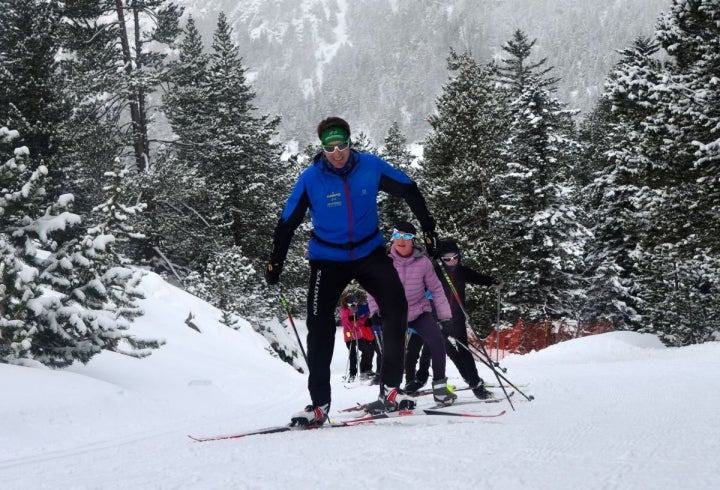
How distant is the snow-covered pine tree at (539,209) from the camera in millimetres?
25672

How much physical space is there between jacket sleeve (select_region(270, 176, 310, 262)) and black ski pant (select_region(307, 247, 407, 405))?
30cm

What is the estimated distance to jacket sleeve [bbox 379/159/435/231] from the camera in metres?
4.87

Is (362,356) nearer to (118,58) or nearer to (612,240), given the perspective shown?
(118,58)

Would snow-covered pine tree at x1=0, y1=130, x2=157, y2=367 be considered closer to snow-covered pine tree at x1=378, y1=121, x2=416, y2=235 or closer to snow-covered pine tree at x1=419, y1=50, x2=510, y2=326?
snow-covered pine tree at x1=419, y1=50, x2=510, y2=326

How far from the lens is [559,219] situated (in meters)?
25.7

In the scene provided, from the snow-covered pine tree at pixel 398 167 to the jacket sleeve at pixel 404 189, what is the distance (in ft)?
79.8

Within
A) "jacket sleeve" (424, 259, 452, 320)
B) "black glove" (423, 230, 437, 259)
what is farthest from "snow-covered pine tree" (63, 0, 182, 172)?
"black glove" (423, 230, 437, 259)

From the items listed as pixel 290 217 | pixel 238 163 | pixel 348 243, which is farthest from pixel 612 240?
pixel 290 217

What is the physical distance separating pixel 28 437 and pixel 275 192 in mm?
26880

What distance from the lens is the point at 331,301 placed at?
4.80 m

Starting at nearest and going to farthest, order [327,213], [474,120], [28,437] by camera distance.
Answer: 1. [327,213]
2. [28,437]
3. [474,120]

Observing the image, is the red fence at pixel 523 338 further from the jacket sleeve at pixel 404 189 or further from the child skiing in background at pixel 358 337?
the jacket sleeve at pixel 404 189

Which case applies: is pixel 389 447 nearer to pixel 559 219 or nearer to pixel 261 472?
pixel 261 472

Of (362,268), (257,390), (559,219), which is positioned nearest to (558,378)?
(257,390)
